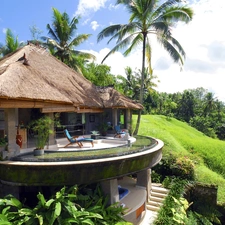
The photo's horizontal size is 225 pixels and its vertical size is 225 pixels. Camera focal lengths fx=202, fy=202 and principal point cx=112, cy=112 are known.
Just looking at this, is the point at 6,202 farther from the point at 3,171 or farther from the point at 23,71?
the point at 23,71

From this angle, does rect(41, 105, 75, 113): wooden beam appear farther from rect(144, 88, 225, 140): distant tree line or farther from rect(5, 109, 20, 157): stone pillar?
rect(144, 88, 225, 140): distant tree line

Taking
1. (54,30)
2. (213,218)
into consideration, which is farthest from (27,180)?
(54,30)

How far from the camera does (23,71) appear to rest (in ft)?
31.2

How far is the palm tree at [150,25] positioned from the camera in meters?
15.3

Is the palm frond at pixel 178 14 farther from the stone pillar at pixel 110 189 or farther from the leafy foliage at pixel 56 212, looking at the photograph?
the leafy foliage at pixel 56 212

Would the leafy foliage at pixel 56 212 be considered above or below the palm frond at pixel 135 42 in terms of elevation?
below

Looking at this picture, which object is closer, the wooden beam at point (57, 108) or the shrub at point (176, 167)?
the wooden beam at point (57, 108)

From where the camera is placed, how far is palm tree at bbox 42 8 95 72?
71.1 feet

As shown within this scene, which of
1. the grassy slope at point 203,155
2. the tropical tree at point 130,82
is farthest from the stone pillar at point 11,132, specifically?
the tropical tree at point 130,82

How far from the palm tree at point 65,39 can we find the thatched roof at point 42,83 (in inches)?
279

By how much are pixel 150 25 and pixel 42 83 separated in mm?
10472

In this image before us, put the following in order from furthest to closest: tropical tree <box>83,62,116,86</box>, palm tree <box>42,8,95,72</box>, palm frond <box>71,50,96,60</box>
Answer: tropical tree <box>83,62,116,86</box> < palm frond <box>71,50,96,60</box> < palm tree <box>42,8,95,72</box>

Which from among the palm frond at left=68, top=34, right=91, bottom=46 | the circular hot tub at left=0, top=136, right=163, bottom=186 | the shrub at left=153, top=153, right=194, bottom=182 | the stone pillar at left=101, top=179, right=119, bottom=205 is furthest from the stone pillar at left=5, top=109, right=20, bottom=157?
the palm frond at left=68, top=34, right=91, bottom=46

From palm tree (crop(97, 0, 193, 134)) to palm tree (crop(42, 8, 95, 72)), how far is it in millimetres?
6120
